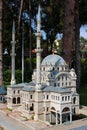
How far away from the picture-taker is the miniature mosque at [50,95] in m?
14.1

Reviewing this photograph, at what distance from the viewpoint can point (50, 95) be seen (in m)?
14.8

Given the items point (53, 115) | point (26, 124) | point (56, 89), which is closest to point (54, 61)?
point (56, 89)

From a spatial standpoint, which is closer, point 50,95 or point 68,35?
point 50,95

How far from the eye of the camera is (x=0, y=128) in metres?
13.3

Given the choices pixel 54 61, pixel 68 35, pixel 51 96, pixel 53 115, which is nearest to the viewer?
pixel 51 96

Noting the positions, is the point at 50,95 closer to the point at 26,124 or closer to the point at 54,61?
the point at 26,124

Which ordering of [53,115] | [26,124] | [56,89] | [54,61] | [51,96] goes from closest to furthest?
[26,124]
[56,89]
[51,96]
[53,115]
[54,61]

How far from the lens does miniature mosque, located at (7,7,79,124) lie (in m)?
14.1

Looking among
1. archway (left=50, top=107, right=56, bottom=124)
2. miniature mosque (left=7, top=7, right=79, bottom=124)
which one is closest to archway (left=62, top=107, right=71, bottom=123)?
miniature mosque (left=7, top=7, right=79, bottom=124)

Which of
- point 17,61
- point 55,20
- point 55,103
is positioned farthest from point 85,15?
point 55,103

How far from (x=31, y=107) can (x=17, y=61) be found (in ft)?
78.9

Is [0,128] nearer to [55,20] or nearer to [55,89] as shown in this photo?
[55,89]

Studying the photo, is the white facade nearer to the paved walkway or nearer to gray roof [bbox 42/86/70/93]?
gray roof [bbox 42/86/70/93]

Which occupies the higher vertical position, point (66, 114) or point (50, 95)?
point (50, 95)
